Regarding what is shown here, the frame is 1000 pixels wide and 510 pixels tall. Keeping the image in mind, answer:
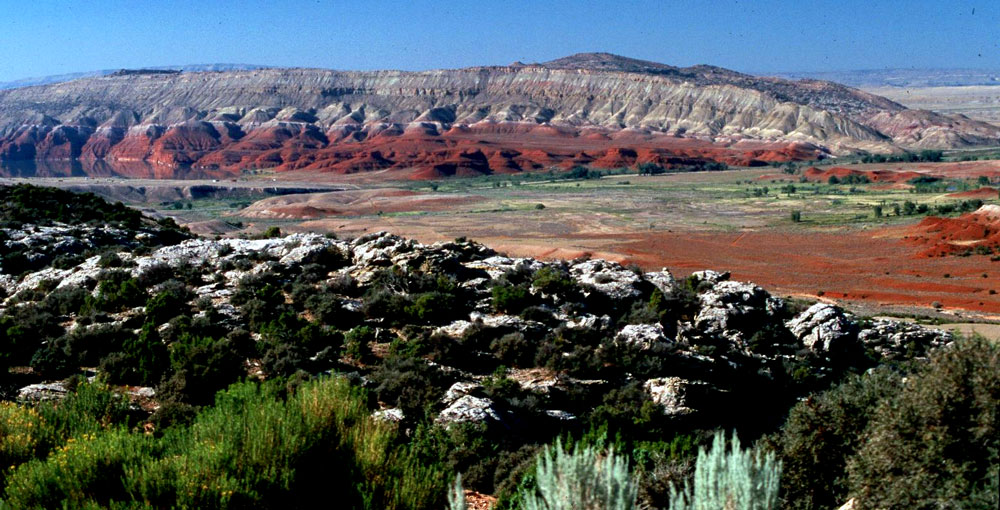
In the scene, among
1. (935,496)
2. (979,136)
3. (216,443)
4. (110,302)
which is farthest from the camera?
(979,136)

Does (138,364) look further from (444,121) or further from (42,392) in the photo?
(444,121)

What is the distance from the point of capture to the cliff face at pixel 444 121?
12838cm

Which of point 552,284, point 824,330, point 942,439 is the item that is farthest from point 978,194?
point 942,439

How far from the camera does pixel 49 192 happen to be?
28.6 m

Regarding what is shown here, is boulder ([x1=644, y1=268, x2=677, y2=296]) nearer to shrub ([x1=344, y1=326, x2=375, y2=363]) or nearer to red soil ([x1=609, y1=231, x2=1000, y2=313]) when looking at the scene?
shrub ([x1=344, y1=326, x2=375, y2=363])

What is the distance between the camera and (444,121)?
156 metres

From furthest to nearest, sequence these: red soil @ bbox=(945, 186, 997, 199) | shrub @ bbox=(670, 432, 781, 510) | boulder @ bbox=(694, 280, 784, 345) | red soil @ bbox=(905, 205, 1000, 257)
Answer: red soil @ bbox=(945, 186, 997, 199)
red soil @ bbox=(905, 205, 1000, 257)
boulder @ bbox=(694, 280, 784, 345)
shrub @ bbox=(670, 432, 781, 510)

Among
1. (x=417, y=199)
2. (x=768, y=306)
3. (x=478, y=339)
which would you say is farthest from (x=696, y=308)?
(x=417, y=199)

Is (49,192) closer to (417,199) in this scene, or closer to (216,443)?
(216,443)

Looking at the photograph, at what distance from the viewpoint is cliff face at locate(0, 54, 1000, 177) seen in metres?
128

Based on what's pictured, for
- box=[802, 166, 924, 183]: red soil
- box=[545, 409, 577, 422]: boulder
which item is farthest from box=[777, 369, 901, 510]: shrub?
box=[802, 166, 924, 183]: red soil

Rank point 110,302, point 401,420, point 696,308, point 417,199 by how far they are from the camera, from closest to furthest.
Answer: point 401,420 → point 110,302 → point 696,308 → point 417,199

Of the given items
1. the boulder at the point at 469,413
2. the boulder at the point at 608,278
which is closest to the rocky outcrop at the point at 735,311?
the boulder at the point at 608,278

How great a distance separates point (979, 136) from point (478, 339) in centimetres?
16241
